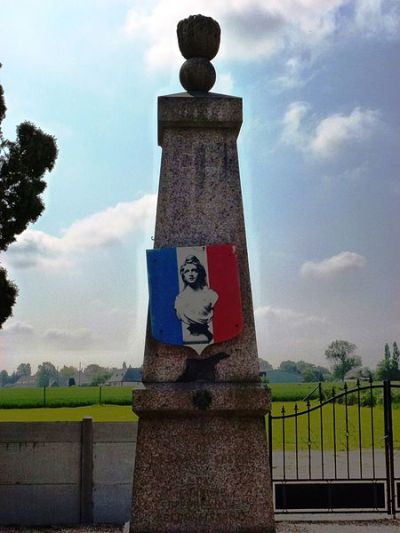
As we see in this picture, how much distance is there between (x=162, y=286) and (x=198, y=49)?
202 centimetres

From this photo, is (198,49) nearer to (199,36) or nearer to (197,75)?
(199,36)

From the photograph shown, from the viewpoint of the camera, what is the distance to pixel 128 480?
8969 millimetres

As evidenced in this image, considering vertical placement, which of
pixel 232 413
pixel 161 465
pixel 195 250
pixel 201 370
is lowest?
pixel 161 465

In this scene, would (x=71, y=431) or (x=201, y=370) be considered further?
(x=71, y=431)

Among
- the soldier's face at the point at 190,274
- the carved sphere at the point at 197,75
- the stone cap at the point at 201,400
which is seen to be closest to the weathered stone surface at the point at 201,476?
the stone cap at the point at 201,400

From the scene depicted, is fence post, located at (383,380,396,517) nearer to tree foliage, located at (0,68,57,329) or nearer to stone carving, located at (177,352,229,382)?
stone carving, located at (177,352,229,382)

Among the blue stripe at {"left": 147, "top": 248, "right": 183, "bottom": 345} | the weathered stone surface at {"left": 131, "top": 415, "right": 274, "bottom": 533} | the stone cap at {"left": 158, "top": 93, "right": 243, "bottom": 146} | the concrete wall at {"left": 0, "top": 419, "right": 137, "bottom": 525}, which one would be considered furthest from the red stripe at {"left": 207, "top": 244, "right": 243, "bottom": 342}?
the concrete wall at {"left": 0, "top": 419, "right": 137, "bottom": 525}

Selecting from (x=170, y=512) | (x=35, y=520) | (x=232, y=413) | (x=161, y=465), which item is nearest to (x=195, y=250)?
(x=232, y=413)

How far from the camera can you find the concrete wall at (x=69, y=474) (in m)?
8.95

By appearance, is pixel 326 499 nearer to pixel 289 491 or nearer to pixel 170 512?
pixel 289 491

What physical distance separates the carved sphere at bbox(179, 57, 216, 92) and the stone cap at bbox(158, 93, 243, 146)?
297 millimetres

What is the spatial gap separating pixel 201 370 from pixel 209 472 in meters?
0.72

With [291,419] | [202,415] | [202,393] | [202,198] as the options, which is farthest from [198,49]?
[291,419]

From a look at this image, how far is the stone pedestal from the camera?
16.0ft
